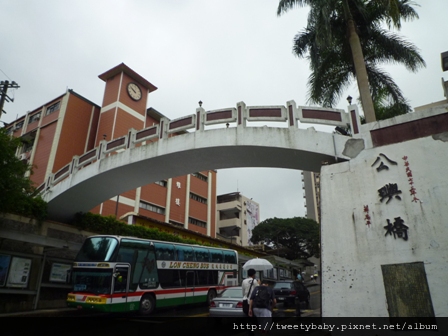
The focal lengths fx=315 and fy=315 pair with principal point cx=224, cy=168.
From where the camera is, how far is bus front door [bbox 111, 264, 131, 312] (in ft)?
34.2

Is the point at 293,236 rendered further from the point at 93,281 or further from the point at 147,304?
the point at 93,281

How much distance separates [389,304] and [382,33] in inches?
456

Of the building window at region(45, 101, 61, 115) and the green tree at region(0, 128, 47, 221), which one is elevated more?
the building window at region(45, 101, 61, 115)

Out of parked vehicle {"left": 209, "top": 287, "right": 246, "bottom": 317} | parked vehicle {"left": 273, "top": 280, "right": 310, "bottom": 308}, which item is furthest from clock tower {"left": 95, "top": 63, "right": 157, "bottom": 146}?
parked vehicle {"left": 209, "top": 287, "right": 246, "bottom": 317}

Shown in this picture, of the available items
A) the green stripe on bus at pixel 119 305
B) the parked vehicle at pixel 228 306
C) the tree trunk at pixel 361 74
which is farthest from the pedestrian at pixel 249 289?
the tree trunk at pixel 361 74

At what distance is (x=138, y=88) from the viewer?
30359 mm

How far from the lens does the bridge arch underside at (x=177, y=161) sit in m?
9.57

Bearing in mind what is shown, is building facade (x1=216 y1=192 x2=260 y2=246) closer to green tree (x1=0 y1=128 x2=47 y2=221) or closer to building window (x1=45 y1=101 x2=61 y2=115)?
building window (x1=45 y1=101 x2=61 y2=115)

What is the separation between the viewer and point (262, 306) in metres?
6.52

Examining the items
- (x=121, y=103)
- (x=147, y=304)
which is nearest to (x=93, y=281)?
(x=147, y=304)

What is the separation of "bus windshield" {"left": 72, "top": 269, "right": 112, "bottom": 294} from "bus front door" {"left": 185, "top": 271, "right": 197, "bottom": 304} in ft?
14.0

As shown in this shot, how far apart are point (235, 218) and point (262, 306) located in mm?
43381

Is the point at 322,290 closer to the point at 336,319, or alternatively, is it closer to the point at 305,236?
the point at 336,319

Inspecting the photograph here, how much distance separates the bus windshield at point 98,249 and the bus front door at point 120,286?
0.57 metres
